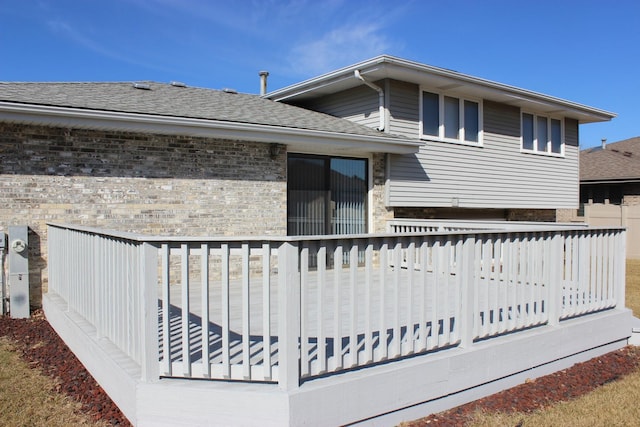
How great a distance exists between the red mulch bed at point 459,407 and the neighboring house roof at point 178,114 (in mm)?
2728

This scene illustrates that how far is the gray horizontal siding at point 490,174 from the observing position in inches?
426

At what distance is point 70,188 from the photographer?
23.7 ft

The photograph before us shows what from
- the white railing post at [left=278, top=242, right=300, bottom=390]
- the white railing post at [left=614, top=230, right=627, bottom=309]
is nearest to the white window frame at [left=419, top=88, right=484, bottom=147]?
the white railing post at [left=614, top=230, right=627, bottom=309]

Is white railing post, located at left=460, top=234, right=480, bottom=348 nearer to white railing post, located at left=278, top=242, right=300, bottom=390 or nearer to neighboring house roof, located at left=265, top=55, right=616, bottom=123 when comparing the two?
white railing post, located at left=278, top=242, right=300, bottom=390

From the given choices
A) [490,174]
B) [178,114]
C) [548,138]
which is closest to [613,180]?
[548,138]

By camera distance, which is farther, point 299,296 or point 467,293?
point 467,293

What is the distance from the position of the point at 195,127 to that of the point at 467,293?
4806 millimetres

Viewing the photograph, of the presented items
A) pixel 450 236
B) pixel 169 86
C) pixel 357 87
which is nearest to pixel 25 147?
pixel 169 86

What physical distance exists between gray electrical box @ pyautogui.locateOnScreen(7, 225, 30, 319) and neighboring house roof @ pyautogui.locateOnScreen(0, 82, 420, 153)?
4.81ft

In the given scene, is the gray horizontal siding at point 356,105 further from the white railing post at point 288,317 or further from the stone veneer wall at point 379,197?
the white railing post at point 288,317

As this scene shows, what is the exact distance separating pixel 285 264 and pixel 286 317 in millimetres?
→ 343

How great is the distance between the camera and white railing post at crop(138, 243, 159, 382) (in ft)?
11.2

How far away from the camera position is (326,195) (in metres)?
9.92

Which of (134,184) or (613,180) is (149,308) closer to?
(134,184)
